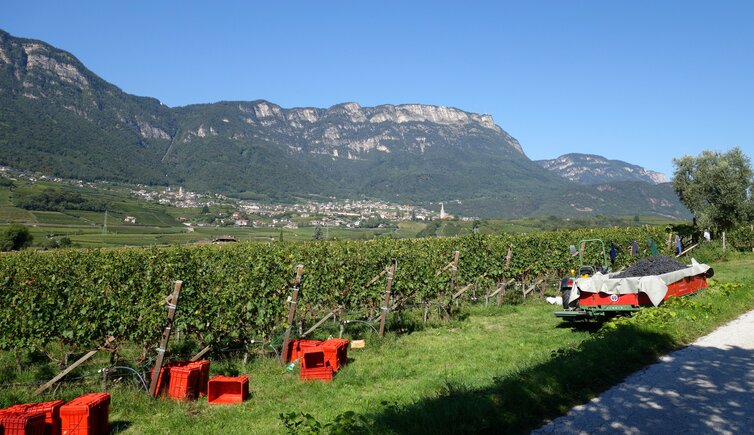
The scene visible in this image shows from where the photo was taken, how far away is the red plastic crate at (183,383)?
847 centimetres

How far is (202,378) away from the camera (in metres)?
8.83

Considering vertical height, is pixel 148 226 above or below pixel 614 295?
below

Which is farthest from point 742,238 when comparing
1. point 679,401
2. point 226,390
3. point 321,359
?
point 226,390

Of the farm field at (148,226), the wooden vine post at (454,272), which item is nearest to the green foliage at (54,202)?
the farm field at (148,226)

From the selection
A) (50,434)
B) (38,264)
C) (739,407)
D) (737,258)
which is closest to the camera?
(739,407)

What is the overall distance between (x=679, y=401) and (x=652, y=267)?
28.7 feet

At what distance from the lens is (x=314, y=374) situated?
31.2 feet

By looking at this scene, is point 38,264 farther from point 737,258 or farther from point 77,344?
point 737,258

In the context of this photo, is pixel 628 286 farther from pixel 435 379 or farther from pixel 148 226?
pixel 148 226

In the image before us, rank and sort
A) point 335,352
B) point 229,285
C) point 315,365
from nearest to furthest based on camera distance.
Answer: point 335,352, point 315,365, point 229,285

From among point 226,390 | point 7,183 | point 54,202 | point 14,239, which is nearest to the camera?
point 226,390

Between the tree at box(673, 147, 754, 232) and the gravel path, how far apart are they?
2996 centimetres

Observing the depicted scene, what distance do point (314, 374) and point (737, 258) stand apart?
98.8 ft

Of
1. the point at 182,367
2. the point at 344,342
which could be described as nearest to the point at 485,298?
the point at 344,342
